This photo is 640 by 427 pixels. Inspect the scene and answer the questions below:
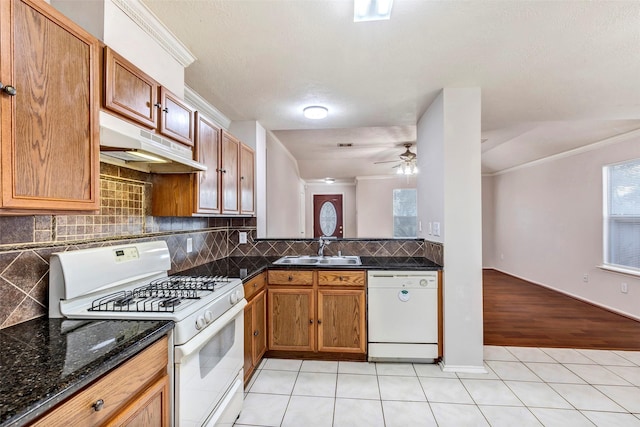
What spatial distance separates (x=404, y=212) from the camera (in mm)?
7117

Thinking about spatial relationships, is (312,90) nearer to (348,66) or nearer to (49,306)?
(348,66)

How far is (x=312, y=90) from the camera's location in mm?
2541

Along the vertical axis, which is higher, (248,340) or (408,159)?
(408,159)

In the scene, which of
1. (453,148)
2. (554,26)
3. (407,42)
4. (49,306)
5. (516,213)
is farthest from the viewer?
(516,213)

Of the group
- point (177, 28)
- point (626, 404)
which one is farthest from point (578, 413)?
point (177, 28)

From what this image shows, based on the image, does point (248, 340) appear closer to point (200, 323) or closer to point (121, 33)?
point (200, 323)

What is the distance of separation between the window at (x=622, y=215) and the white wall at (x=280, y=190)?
4506 millimetres

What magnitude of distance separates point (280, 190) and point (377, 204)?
3028 millimetres

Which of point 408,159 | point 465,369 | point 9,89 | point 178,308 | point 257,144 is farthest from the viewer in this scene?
point 408,159

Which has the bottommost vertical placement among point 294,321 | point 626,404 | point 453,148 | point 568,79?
point 626,404

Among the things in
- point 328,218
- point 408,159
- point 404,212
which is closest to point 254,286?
point 408,159

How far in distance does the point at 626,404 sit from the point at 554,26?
2.52 meters

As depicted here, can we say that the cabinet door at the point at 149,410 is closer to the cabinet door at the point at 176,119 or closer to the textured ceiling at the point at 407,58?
the cabinet door at the point at 176,119

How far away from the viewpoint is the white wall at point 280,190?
4203 mm
